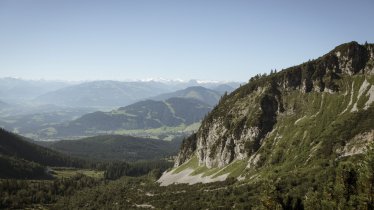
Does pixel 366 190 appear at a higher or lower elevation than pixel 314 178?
higher

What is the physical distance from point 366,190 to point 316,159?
114888mm

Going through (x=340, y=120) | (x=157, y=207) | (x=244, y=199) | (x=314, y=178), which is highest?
(x=340, y=120)

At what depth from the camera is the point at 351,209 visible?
6781cm

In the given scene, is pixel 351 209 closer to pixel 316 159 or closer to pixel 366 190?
pixel 366 190

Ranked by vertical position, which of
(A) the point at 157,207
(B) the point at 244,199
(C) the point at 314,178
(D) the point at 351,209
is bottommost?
(A) the point at 157,207

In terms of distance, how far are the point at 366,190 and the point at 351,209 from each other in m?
4.46

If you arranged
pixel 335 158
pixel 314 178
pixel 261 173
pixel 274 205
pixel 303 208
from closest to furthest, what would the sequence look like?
pixel 274 205
pixel 303 208
pixel 314 178
pixel 335 158
pixel 261 173

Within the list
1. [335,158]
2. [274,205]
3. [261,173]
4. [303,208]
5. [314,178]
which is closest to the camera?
[274,205]

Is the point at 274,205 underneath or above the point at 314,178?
above

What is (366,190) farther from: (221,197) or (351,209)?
(221,197)

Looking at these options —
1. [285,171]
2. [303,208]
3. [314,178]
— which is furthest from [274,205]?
[285,171]

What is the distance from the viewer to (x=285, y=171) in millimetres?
180625

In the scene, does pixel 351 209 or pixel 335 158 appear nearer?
pixel 351 209

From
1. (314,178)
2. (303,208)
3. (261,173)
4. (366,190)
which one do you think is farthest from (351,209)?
(261,173)
